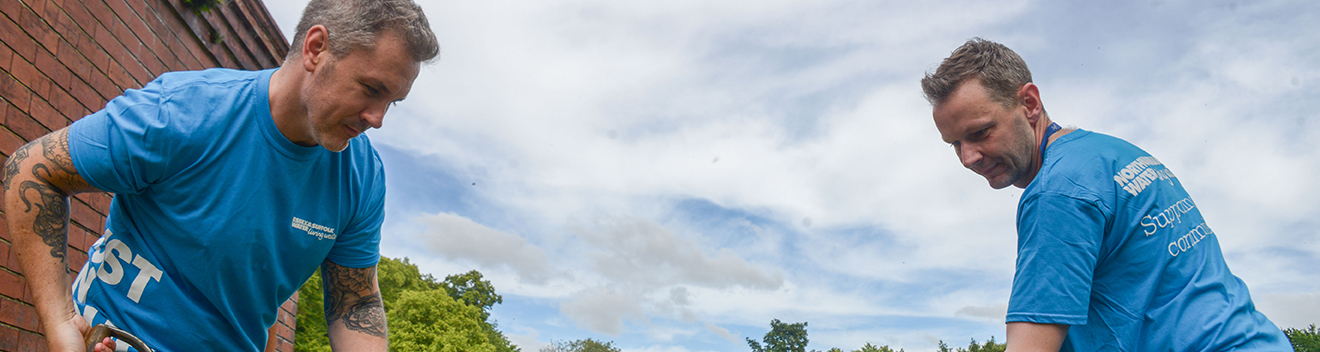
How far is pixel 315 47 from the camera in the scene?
2246 millimetres

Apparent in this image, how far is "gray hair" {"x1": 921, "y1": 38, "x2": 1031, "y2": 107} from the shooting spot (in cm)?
235

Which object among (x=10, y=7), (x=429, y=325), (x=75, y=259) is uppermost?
(x=429, y=325)

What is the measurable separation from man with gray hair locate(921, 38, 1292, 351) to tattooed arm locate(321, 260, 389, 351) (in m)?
2.16

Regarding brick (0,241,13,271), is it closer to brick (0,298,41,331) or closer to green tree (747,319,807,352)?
brick (0,298,41,331)

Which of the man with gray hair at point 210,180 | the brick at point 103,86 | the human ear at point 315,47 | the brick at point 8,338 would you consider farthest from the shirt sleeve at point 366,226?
the brick at point 103,86

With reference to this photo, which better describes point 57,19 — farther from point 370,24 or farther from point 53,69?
point 370,24

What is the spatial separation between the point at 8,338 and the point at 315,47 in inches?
83.9

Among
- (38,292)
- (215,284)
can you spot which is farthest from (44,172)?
(215,284)

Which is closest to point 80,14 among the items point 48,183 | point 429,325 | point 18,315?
point 18,315

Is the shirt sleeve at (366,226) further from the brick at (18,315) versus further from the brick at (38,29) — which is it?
the brick at (38,29)

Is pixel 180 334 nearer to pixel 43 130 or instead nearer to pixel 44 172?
pixel 44 172

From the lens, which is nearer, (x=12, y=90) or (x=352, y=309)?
(x=352, y=309)

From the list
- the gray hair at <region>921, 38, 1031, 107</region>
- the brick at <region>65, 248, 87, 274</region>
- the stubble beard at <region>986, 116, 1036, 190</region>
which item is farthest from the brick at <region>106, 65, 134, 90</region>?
the stubble beard at <region>986, 116, 1036, 190</region>

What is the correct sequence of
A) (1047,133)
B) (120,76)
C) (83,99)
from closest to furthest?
(1047,133), (83,99), (120,76)
